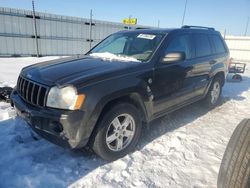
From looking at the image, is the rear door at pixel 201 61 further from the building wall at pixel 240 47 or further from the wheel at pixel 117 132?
the building wall at pixel 240 47

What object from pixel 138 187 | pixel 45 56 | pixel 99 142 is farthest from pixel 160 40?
pixel 45 56

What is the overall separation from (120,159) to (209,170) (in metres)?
1.18

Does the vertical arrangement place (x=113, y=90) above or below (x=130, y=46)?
below

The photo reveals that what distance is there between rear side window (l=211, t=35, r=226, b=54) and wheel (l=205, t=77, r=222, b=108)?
675 millimetres

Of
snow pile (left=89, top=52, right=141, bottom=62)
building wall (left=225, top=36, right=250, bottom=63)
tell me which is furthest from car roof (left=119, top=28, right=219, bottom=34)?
building wall (left=225, top=36, right=250, bottom=63)

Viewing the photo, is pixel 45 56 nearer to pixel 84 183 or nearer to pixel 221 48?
pixel 221 48

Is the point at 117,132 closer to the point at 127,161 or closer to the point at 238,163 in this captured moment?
the point at 127,161

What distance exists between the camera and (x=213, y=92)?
5.21 metres

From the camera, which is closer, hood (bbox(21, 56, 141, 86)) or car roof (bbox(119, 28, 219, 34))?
hood (bbox(21, 56, 141, 86))

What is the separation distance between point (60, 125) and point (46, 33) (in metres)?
11.5

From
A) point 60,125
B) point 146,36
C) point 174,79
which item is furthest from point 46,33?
point 60,125

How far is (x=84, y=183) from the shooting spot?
8.15 ft

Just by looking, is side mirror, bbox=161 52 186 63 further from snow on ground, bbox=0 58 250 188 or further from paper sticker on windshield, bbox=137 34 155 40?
snow on ground, bbox=0 58 250 188

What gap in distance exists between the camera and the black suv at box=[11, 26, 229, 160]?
242 cm
